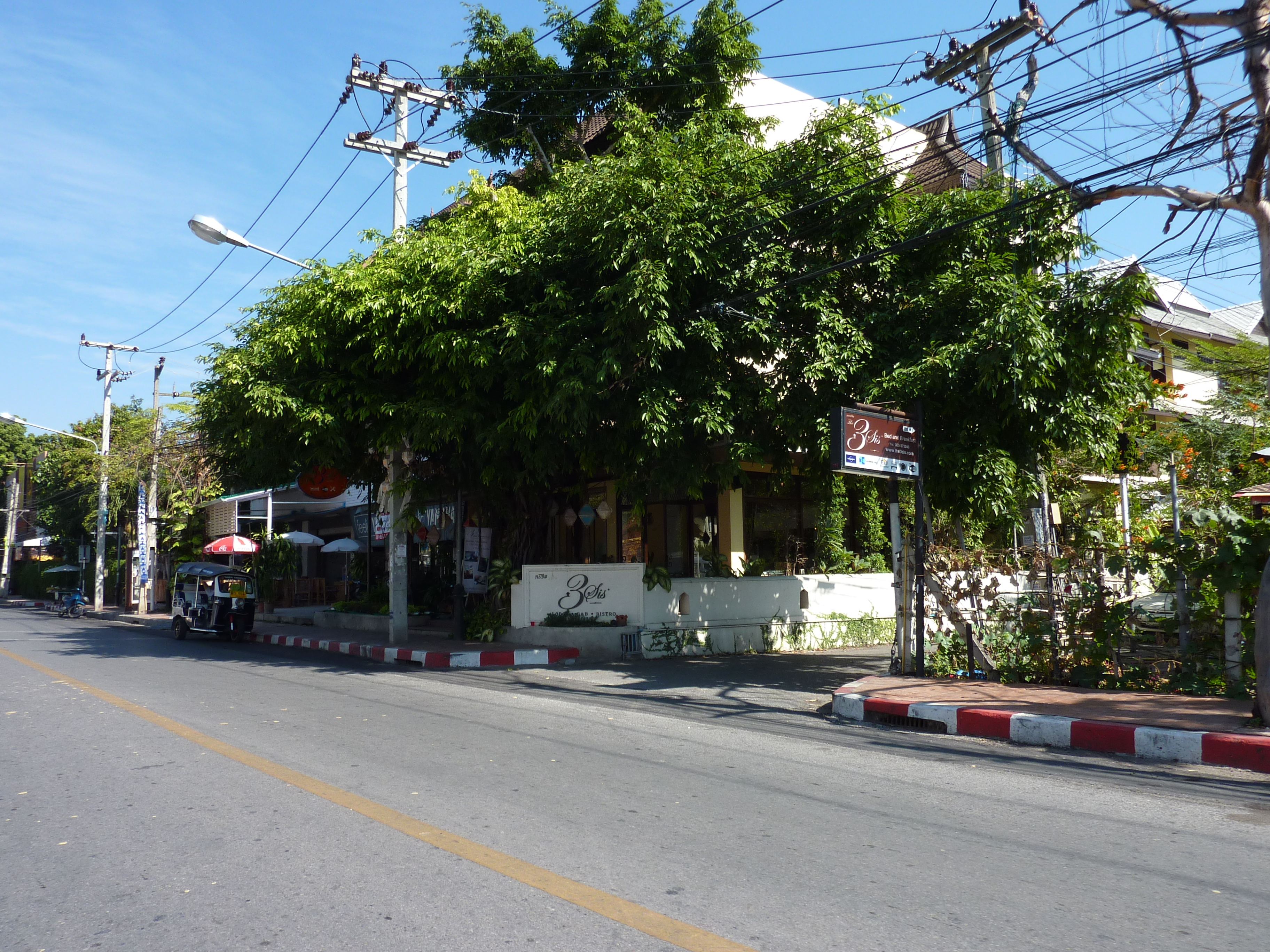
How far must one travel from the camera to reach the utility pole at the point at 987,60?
12844 millimetres

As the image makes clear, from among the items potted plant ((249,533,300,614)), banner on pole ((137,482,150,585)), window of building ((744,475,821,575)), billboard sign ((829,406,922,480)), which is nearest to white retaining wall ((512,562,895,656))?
window of building ((744,475,821,575))

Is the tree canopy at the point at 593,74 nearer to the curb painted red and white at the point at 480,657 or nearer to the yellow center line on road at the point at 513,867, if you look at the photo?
the curb painted red and white at the point at 480,657

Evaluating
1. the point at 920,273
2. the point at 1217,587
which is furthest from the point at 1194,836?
the point at 920,273

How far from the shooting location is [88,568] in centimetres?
4438

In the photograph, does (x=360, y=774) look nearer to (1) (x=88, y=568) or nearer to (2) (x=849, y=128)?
(2) (x=849, y=128)

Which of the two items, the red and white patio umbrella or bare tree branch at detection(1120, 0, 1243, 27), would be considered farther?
the red and white patio umbrella

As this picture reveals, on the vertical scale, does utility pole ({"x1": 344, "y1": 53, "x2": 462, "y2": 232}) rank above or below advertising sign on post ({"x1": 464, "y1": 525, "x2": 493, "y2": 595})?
above

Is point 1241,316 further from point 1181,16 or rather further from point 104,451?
point 104,451

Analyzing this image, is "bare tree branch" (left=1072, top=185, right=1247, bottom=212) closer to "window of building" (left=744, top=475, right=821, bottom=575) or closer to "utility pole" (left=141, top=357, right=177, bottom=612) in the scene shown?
"window of building" (left=744, top=475, right=821, bottom=575)

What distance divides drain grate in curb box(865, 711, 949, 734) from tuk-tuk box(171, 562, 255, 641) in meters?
14.5

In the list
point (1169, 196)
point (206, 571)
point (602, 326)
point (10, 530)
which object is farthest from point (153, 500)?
point (10, 530)

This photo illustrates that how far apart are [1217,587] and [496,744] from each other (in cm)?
684

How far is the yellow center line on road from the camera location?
3.36m

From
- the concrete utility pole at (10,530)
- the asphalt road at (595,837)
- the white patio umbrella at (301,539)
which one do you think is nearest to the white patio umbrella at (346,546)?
the white patio umbrella at (301,539)
